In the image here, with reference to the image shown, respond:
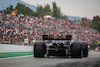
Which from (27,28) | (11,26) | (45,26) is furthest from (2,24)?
(45,26)

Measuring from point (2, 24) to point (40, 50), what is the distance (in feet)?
48.2

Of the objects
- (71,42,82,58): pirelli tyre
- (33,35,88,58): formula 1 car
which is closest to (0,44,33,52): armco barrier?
(33,35,88,58): formula 1 car

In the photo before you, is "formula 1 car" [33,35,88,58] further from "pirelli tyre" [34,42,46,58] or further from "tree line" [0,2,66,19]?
"tree line" [0,2,66,19]

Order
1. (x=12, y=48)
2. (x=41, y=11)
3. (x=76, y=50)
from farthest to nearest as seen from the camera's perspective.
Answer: (x=41, y=11)
(x=12, y=48)
(x=76, y=50)

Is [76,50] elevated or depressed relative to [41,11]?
depressed

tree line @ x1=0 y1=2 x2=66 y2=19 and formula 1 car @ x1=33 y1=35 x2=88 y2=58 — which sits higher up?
tree line @ x1=0 y1=2 x2=66 y2=19

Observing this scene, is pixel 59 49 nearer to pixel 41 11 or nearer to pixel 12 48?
pixel 12 48

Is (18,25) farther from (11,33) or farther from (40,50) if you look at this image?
(40,50)

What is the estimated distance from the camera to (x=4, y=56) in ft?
45.6

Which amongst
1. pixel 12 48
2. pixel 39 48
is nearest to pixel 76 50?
pixel 39 48

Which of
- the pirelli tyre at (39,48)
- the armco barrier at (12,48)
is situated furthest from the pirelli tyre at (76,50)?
the armco barrier at (12,48)

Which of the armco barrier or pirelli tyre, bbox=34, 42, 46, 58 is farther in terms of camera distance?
the armco barrier

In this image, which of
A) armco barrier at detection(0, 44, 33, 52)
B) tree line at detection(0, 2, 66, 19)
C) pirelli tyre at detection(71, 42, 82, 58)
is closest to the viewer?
pirelli tyre at detection(71, 42, 82, 58)

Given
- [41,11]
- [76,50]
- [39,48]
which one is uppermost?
[41,11]
